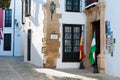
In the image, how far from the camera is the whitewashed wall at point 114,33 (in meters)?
13.1

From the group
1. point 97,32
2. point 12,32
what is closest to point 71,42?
point 97,32

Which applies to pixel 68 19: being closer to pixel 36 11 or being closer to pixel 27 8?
pixel 36 11

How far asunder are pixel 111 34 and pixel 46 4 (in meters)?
4.75

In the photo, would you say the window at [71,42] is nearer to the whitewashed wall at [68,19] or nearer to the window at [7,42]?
the whitewashed wall at [68,19]

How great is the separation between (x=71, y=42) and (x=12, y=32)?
1686cm

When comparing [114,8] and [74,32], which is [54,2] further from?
[114,8]

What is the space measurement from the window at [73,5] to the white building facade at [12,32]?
1618 centimetres

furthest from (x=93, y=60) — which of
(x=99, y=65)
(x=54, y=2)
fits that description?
(x=54, y=2)

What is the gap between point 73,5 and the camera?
58.9 ft

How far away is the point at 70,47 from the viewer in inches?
695

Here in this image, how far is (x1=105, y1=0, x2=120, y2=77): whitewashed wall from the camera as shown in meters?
13.1

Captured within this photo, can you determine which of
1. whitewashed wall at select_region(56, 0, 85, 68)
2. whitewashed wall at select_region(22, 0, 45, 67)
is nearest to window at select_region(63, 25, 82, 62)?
whitewashed wall at select_region(56, 0, 85, 68)

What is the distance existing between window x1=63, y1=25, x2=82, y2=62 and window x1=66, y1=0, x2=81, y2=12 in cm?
93

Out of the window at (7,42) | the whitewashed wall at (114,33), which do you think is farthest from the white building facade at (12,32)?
the whitewashed wall at (114,33)
